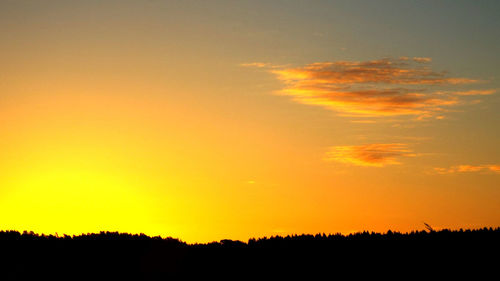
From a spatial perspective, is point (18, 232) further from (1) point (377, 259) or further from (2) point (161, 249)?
(1) point (377, 259)

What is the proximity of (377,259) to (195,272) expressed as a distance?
19.6ft

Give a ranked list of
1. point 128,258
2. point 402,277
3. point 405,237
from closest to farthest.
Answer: point 402,277 → point 405,237 → point 128,258

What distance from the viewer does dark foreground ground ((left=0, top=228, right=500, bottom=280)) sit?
20000 mm

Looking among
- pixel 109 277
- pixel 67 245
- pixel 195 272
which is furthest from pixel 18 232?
pixel 195 272

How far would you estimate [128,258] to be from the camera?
22.7 m

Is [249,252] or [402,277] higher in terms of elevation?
[249,252]

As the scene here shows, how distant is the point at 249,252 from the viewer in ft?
72.8

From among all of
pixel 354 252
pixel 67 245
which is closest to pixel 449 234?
pixel 354 252

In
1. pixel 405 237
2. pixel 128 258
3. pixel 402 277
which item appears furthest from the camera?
pixel 128 258

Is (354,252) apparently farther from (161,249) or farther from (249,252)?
(161,249)

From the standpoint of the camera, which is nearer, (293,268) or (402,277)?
(402,277)

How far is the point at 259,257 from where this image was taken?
72.1ft

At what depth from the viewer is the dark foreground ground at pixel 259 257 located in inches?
787

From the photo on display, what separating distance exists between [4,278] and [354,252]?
11.1 meters
